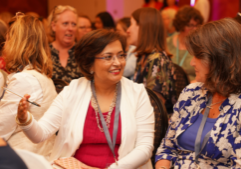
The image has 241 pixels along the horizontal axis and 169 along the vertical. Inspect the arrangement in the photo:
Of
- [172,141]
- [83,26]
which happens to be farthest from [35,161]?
[83,26]

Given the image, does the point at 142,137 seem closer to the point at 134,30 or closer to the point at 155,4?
the point at 134,30

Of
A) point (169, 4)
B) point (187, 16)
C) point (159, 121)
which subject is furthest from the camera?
point (169, 4)

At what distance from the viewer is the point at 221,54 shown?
1.69m

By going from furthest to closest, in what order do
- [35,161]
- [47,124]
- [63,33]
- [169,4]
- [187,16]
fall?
[169,4] < [187,16] < [63,33] < [47,124] < [35,161]

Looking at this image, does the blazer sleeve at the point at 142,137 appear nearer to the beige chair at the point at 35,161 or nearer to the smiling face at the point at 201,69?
the smiling face at the point at 201,69

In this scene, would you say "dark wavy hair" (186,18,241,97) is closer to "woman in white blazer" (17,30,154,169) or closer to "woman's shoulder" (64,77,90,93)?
"woman in white blazer" (17,30,154,169)

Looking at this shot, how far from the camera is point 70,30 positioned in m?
3.67

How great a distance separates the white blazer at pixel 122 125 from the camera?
1890 mm

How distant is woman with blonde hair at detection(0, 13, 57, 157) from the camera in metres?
2.10

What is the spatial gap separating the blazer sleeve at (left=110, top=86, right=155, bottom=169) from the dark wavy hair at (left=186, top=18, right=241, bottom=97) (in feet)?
1.50

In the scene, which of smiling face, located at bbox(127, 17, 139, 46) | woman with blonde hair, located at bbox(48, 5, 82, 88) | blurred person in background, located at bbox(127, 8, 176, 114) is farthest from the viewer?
woman with blonde hair, located at bbox(48, 5, 82, 88)

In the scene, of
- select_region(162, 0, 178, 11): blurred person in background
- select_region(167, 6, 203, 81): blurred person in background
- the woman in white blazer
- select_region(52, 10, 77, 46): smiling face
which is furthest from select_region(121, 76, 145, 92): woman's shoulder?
select_region(162, 0, 178, 11): blurred person in background

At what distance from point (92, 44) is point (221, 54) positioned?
87cm

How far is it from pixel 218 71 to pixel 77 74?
78.6 inches
